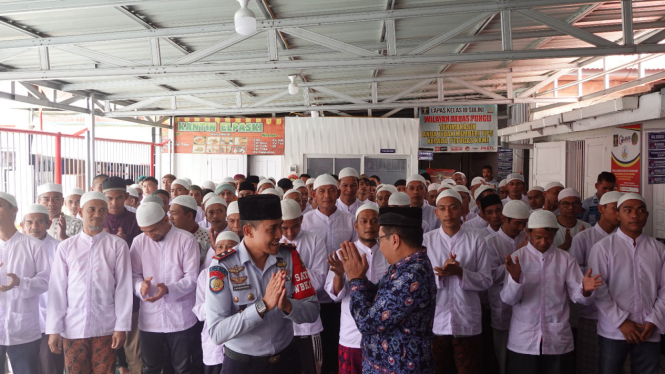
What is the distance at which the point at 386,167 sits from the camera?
14273 mm

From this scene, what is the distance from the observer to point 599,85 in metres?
10.5

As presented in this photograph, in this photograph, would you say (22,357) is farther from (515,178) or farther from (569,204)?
(515,178)

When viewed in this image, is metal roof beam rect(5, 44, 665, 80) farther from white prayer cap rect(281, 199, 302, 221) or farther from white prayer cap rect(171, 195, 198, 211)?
white prayer cap rect(281, 199, 302, 221)

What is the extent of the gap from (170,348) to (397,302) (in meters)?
2.30

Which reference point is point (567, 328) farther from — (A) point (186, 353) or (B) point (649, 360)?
(A) point (186, 353)

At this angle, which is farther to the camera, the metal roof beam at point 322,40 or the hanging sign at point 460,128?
the hanging sign at point 460,128

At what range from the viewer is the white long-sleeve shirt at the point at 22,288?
3.64m

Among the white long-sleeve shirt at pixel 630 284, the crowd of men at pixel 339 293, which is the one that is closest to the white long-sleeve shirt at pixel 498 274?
the crowd of men at pixel 339 293

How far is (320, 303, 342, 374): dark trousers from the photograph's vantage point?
4375 mm

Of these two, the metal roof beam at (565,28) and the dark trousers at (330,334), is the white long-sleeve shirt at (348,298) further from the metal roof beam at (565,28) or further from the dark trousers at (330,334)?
the metal roof beam at (565,28)

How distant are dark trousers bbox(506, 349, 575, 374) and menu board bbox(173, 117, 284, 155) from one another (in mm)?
11299

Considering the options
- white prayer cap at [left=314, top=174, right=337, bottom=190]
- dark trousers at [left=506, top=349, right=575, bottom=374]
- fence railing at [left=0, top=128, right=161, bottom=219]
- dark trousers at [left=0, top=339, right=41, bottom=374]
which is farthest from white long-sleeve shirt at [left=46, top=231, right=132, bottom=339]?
fence railing at [left=0, top=128, right=161, bottom=219]

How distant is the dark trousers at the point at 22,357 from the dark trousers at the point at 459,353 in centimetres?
320

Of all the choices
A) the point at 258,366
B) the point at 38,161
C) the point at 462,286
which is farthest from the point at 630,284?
the point at 38,161
